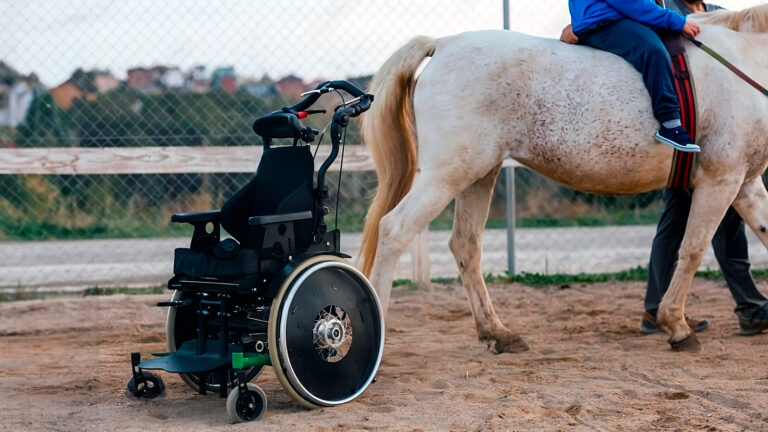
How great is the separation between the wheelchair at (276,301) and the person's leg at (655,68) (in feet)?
5.00

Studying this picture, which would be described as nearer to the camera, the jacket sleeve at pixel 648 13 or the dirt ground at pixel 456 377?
the dirt ground at pixel 456 377

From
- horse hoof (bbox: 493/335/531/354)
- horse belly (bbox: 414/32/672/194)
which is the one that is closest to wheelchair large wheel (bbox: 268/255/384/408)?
horse belly (bbox: 414/32/672/194)

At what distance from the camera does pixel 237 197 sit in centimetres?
408

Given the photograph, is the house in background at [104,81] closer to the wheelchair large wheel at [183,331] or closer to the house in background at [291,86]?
the house in background at [291,86]

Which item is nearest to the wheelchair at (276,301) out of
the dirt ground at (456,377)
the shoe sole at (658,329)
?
the dirt ground at (456,377)

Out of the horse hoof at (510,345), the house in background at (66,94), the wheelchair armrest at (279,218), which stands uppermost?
the house in background at (66,94)

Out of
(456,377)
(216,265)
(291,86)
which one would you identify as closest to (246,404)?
(216,265)

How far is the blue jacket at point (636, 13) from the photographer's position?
15.2 ft

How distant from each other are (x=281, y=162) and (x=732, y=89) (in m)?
2.50

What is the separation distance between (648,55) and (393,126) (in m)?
1.45

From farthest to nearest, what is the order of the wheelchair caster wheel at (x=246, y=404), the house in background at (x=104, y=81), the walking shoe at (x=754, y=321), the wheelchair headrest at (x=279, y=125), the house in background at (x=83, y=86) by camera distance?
the house in background at (x=104, y=81), the house in background at (x=83, y=86), the walking shoe at (x=754, y=321), the wheelchair headrest at (x=279, y=125), the wheelchair caster wheel at (x=246, y=404)

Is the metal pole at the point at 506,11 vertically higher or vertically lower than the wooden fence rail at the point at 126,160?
higher

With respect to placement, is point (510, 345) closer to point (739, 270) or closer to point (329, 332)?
point (329, 332)

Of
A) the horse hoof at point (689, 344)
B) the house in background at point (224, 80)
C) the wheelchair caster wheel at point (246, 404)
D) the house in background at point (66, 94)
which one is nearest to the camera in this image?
the wheelchair caster wheel at point (246, 404)
